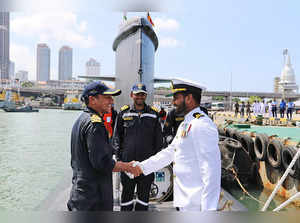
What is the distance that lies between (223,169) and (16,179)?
6.17m

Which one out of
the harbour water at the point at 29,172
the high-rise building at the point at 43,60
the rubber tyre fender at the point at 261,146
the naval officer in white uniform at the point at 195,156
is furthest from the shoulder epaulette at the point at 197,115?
the high-rise building at the point at 43,60

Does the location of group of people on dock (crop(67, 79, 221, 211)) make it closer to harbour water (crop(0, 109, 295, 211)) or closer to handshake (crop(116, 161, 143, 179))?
handshake (crop(116, 161, 143, 179))

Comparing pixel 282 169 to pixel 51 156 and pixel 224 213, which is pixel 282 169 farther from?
pixel 51 156

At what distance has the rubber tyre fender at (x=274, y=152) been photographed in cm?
659

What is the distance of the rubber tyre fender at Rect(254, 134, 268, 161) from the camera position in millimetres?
7327

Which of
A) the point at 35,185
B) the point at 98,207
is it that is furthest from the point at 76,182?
the point at 35,185

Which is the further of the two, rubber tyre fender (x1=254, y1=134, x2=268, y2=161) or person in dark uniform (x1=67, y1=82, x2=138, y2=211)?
rubber tyre fender (x1=254, y1=134, x2=268, y2=161)

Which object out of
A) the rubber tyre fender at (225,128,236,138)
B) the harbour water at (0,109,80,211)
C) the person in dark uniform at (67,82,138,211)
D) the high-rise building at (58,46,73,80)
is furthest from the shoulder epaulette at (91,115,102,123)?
the high-rise building at (58,46,73,80)

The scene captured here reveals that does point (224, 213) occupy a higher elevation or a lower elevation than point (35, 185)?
higher

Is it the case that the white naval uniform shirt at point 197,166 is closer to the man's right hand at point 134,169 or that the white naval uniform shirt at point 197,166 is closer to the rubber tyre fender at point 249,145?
the man's right hand at point 134,169

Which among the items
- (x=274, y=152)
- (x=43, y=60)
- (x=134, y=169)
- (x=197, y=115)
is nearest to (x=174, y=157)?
(x=197, y=115)

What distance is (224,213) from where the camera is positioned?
100 centimetres

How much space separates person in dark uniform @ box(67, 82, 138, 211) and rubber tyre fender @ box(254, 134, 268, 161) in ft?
19.6

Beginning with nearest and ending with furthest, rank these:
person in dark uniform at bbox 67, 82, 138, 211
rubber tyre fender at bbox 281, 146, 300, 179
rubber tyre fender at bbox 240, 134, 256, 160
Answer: person in dark uniform at bbox 67, 82, 138, 211 → rubber tyre fender at bbox 281, 146, 300, 179 → rubber tyre fender at bbox 240, 134, 256, 160
